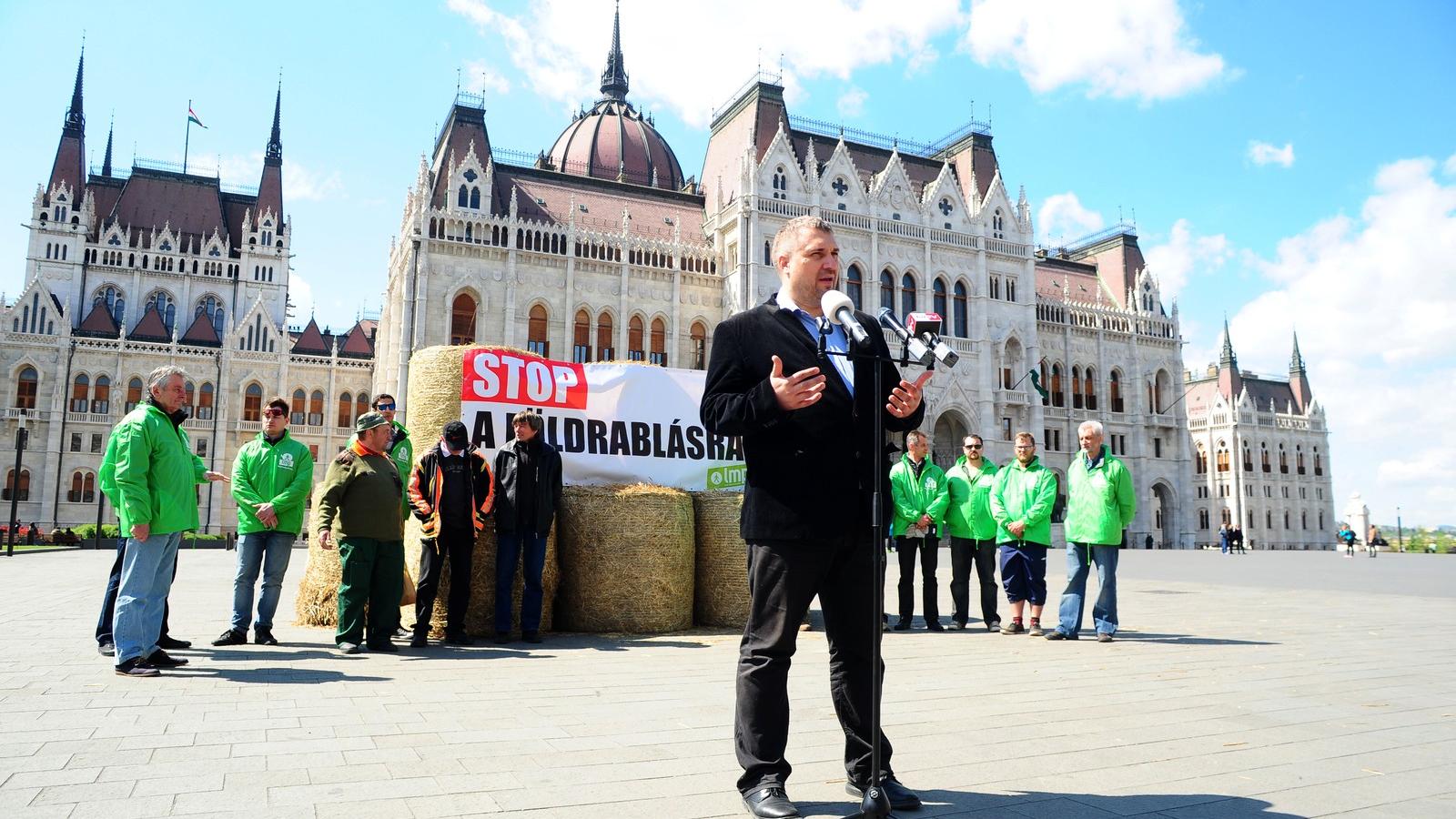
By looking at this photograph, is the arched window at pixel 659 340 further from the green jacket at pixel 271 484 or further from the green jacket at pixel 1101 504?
the green jacket at pixel 271 484

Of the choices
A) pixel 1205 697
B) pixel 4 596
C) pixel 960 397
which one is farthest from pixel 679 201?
pixel 1205 697

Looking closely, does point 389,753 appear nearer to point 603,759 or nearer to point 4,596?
point 603,759

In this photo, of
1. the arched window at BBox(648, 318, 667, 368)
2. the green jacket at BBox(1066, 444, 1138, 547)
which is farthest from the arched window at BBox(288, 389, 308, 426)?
the green jacket at BBox(1066, 444, 1138, 547)

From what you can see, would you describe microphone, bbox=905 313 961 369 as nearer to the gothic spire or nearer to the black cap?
the black cap

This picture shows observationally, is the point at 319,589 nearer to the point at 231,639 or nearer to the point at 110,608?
the point at 231,639

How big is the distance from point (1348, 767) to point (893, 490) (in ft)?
20.5

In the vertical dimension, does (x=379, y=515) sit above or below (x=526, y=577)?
above

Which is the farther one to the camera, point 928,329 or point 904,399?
point 904,399

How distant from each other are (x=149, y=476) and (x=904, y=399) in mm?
5281

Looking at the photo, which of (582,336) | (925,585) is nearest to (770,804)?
(925,585)

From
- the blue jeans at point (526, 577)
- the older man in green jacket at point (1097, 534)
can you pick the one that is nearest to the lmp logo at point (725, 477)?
the blue jeans at point (526, 577)

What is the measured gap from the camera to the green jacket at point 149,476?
18.9ft

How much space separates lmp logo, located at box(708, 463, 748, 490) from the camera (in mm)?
9250

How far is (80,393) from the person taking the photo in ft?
159
